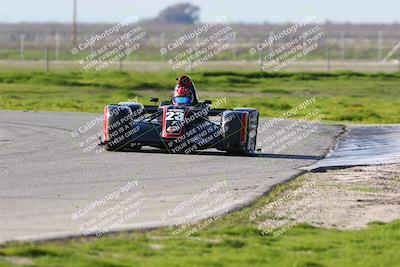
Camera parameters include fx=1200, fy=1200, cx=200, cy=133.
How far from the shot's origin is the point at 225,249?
9.88 m

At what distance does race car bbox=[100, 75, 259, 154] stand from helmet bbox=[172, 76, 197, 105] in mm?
242

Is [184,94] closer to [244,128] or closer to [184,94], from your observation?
[184,94]

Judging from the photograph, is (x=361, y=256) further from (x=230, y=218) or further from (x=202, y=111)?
(x=202, y=111)

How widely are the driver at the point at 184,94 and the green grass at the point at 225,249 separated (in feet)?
28.3

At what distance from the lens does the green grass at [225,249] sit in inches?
362

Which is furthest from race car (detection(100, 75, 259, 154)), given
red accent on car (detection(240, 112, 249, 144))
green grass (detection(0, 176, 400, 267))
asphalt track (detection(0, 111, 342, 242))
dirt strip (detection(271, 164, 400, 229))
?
green grass (detection(0, 176, 400, 267))

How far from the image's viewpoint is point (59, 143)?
21.0m

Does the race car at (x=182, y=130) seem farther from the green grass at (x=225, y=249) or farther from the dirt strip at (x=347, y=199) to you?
the green grass at (x=225, y=249)

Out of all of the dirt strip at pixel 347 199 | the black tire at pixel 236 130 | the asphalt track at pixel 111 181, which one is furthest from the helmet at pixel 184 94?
the dirt strip at pixel 347 199

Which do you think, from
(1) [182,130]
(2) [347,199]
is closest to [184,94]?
(1) [182,130]

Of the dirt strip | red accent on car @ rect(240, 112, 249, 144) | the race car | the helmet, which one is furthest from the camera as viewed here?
the helmet

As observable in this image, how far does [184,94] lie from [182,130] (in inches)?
39.2

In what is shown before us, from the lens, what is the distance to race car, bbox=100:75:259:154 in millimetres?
19062

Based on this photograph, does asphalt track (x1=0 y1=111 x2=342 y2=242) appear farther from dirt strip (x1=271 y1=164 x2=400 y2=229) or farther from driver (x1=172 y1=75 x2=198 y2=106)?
driver (x1=172 y1=75 x2=198 y2=106)
